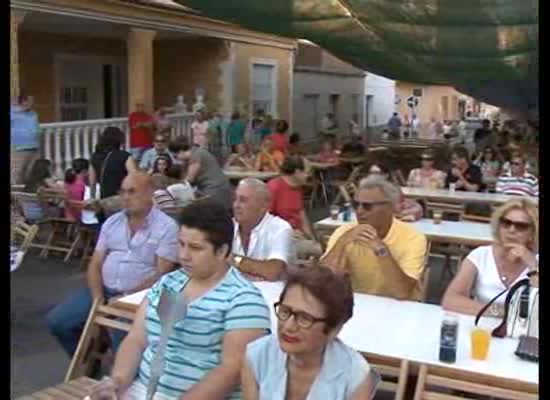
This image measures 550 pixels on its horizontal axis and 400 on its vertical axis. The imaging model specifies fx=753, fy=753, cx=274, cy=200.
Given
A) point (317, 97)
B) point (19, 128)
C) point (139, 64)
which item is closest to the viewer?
point (19, 128)

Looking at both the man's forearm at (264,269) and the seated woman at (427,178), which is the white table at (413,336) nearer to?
the man's forearm at (264,269)

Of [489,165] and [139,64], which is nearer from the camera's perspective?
[489,165]

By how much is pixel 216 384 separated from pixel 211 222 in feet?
2.14

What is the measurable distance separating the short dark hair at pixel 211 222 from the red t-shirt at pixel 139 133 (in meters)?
9.43

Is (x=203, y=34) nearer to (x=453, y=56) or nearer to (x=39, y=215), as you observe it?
(x=39, y=215)

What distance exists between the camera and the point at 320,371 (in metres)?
2.42

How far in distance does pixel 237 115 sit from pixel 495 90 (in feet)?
44.6

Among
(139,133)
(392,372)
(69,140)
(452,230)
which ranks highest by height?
(139,133)

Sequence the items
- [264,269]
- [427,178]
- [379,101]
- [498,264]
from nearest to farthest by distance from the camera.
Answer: [498,264] → [264,269] → [427,178] → [379,101]

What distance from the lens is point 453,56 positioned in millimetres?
A: 1414

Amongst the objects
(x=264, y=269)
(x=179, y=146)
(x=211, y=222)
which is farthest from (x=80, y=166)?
(x=211, y=222)

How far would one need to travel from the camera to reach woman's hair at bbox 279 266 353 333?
2.37 m

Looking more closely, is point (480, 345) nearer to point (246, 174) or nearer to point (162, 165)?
point (162, 165)

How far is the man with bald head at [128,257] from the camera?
4133 mm
